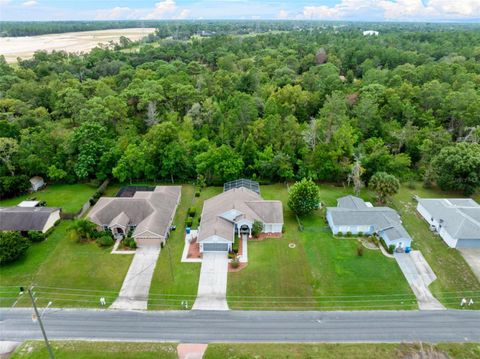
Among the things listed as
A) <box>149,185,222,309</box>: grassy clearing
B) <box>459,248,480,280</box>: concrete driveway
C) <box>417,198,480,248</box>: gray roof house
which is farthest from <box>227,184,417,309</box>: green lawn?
<box>417,198,480,248</box>: gray roof house

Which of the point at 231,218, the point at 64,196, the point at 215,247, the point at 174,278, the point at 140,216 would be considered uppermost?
the point at 231,218

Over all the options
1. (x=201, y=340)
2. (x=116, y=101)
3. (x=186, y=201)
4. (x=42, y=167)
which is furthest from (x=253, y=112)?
(x=201, y=340)

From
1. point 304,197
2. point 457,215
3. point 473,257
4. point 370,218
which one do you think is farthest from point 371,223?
point 473,257

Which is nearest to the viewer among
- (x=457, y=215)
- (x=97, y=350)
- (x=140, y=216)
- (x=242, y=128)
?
(x=97, y=350)

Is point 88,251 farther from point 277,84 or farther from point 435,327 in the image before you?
point 277,84

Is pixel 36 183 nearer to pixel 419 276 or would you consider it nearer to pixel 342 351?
pixel 342 351

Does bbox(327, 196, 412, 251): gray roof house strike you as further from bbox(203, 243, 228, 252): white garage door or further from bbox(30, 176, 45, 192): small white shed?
bbox(30, 176, 45, 192): small white shed
